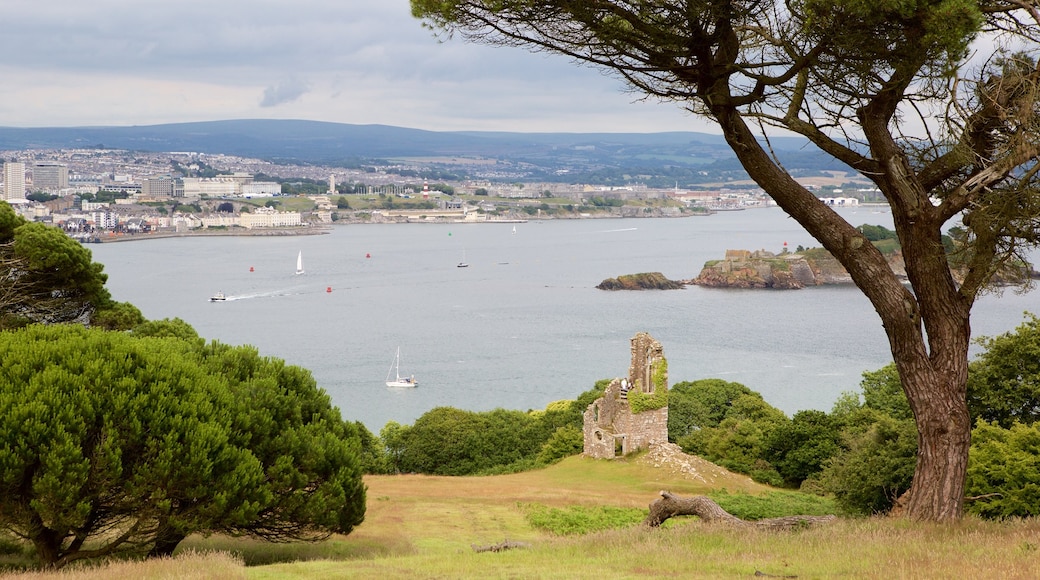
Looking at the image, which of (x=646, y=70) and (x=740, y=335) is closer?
(x=646, y=70)

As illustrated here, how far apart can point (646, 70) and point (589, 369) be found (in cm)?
4724

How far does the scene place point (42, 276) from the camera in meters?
19.4

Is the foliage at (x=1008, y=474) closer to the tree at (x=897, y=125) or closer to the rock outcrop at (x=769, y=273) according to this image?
the tree at (x=897, y=125)

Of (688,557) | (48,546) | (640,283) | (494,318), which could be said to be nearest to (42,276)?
(48,546)

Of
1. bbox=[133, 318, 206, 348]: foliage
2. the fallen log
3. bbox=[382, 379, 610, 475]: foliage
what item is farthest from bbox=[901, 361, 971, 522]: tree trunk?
bbox=[382, 379, 610, 475]: foliage

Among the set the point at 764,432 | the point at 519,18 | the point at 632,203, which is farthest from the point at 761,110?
the point at 632,203

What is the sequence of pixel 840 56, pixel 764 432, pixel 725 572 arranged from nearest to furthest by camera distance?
1. pixel 725 572
2. pixel 840 56
3. pixel 764 432

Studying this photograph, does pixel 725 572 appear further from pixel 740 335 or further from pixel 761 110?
pixel 740 335

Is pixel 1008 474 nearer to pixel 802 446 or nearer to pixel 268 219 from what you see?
pixel 802 446

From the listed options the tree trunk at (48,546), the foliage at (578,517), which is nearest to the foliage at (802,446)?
the foliage at (578,517)

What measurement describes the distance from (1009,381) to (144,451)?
49.9 feet

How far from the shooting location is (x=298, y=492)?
36.9 ft

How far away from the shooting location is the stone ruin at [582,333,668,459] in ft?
81.5

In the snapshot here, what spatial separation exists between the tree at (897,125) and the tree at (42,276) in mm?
13789
